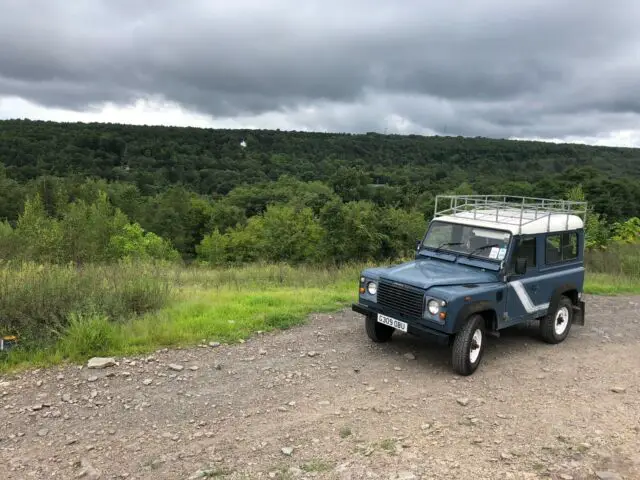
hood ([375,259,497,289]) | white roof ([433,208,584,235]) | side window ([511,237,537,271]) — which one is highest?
white roof ([433,208,584,235])

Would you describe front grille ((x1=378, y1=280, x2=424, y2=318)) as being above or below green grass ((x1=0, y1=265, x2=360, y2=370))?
above

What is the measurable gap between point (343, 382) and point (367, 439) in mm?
1272

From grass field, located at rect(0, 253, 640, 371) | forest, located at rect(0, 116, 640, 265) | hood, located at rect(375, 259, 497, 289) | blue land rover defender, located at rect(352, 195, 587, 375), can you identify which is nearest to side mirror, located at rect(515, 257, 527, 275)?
blue land rover defender, located at rect(352, 195, 587, 375)

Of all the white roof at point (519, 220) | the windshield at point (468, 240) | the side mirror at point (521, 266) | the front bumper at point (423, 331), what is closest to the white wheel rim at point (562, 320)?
the white roof at point (519, 220)

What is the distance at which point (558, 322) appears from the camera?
764cm

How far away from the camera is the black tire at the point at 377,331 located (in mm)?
6979

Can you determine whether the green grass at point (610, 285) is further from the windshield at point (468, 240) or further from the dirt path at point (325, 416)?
the windshield at point (468, 240)

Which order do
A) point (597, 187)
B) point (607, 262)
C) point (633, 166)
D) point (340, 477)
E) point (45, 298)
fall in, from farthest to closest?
1. point (633, 166)
2. point (597, 187)
3. point (607, 262)
4. point (45, 298)
5. point (340, 477)

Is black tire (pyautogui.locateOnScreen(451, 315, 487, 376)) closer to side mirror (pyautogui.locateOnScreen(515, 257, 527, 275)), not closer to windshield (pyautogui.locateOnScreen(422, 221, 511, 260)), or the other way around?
side mirror (pyautogui.locateOnScreen(515, 257, 527, 275))

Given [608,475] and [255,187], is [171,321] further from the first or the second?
[255,187]

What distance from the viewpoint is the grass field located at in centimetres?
627

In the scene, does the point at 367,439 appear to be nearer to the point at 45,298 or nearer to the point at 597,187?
the point at 45,298

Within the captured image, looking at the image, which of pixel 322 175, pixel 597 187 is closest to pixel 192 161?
pixel 322 175

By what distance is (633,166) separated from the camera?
319 feet
